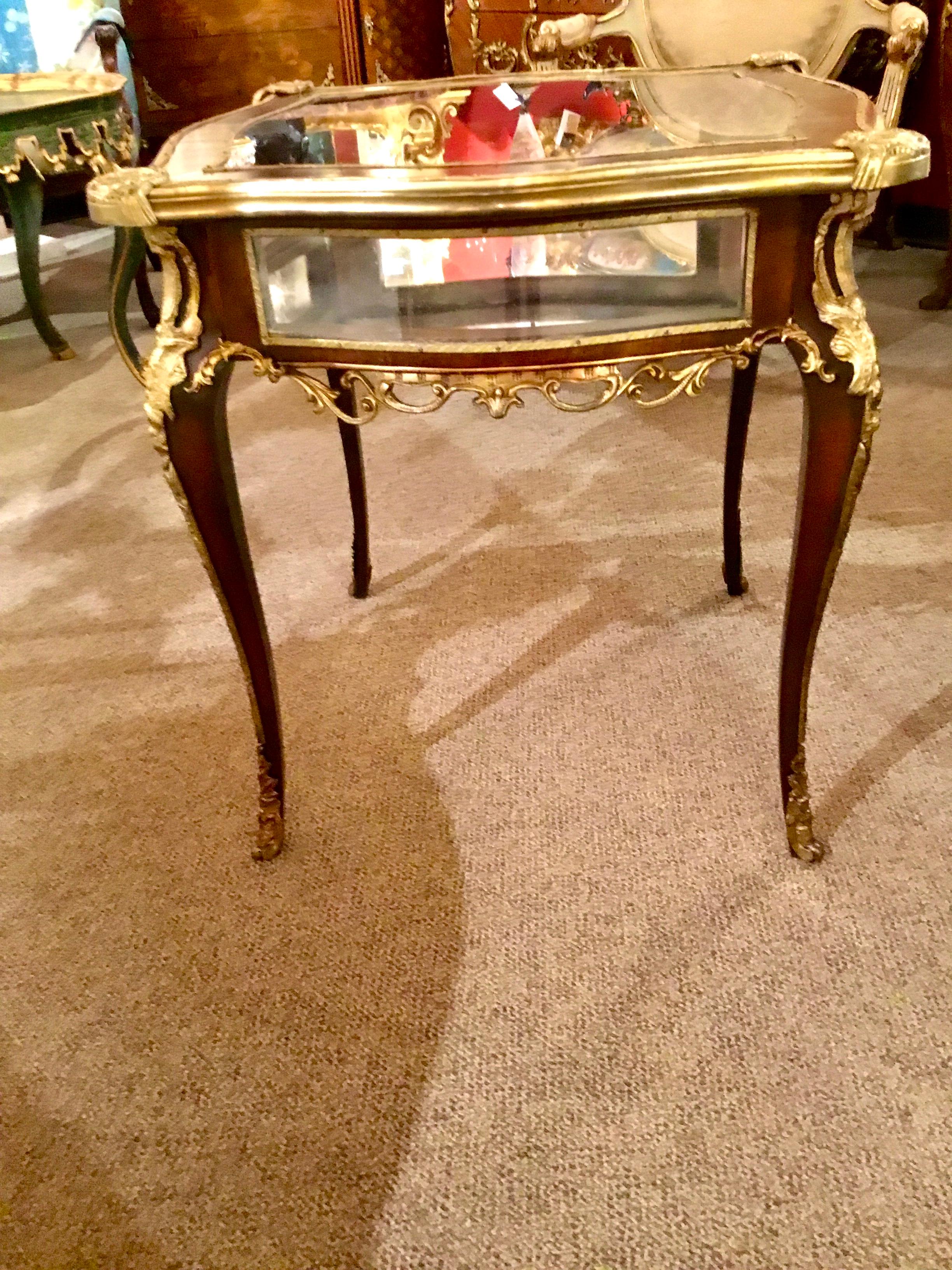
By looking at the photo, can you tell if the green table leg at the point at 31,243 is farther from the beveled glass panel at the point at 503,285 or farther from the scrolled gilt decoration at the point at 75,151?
Result: the beveled glass panel at the point at 503,285

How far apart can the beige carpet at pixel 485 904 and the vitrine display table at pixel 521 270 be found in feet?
0.77

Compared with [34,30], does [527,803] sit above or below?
below

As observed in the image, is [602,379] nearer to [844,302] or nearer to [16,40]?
[844,302]

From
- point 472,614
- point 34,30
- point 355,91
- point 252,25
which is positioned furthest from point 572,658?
point 34,30

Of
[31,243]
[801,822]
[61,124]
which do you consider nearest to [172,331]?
[801,822]

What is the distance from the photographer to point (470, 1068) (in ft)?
2.80

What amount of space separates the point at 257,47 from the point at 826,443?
10.9ft

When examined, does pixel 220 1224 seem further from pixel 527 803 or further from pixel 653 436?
pixel 653 436

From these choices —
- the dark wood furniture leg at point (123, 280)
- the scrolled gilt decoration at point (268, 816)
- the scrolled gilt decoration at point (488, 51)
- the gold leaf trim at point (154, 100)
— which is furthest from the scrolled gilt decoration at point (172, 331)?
the gold leaf trim at point (154, 100)

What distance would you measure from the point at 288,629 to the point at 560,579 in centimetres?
42

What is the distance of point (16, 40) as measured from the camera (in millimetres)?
3451

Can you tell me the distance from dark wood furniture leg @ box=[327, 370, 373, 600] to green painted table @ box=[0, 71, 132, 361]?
1.14 meters

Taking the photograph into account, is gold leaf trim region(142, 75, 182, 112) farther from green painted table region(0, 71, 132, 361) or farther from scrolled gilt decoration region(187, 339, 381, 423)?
scrolled gilt decoration region(187, 339, 381, 423)

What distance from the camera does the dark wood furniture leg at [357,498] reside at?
4.41ft
